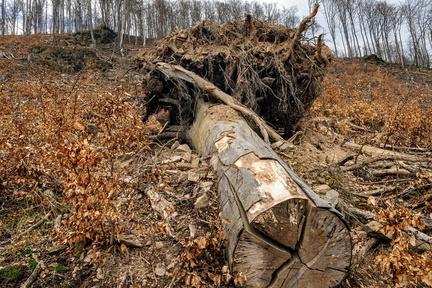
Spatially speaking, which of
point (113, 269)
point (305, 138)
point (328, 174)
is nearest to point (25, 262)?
point (113, 269)

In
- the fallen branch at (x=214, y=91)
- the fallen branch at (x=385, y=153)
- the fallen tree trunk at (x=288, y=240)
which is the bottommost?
the fallen tree trunk at (x=288, y=240)

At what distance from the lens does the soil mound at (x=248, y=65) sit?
5250 mm

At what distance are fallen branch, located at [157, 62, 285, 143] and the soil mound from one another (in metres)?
0.28

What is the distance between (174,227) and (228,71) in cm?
381

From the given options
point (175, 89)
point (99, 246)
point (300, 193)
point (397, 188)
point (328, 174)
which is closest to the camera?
point (300, 193)

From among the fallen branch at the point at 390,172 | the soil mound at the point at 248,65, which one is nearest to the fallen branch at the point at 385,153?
the fallen branch at the point at 390,172

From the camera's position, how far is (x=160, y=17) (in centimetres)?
3388

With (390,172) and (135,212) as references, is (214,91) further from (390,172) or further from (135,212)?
(390,172)

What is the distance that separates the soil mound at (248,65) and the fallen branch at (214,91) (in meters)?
0.28

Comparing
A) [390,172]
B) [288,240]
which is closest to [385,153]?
[390,172]

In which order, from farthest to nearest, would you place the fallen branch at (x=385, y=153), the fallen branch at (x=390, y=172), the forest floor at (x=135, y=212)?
1. the fallen branch at (x=385, y=153)
2. the fallen branch at (x=390, y=172)
3. the forest floor at (x=135, y=212)

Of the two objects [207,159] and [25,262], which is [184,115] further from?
[25,262]

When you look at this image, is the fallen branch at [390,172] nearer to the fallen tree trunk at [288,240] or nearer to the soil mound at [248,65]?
the soil mound at [248,65]

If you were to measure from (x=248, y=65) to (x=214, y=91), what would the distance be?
1023mm
